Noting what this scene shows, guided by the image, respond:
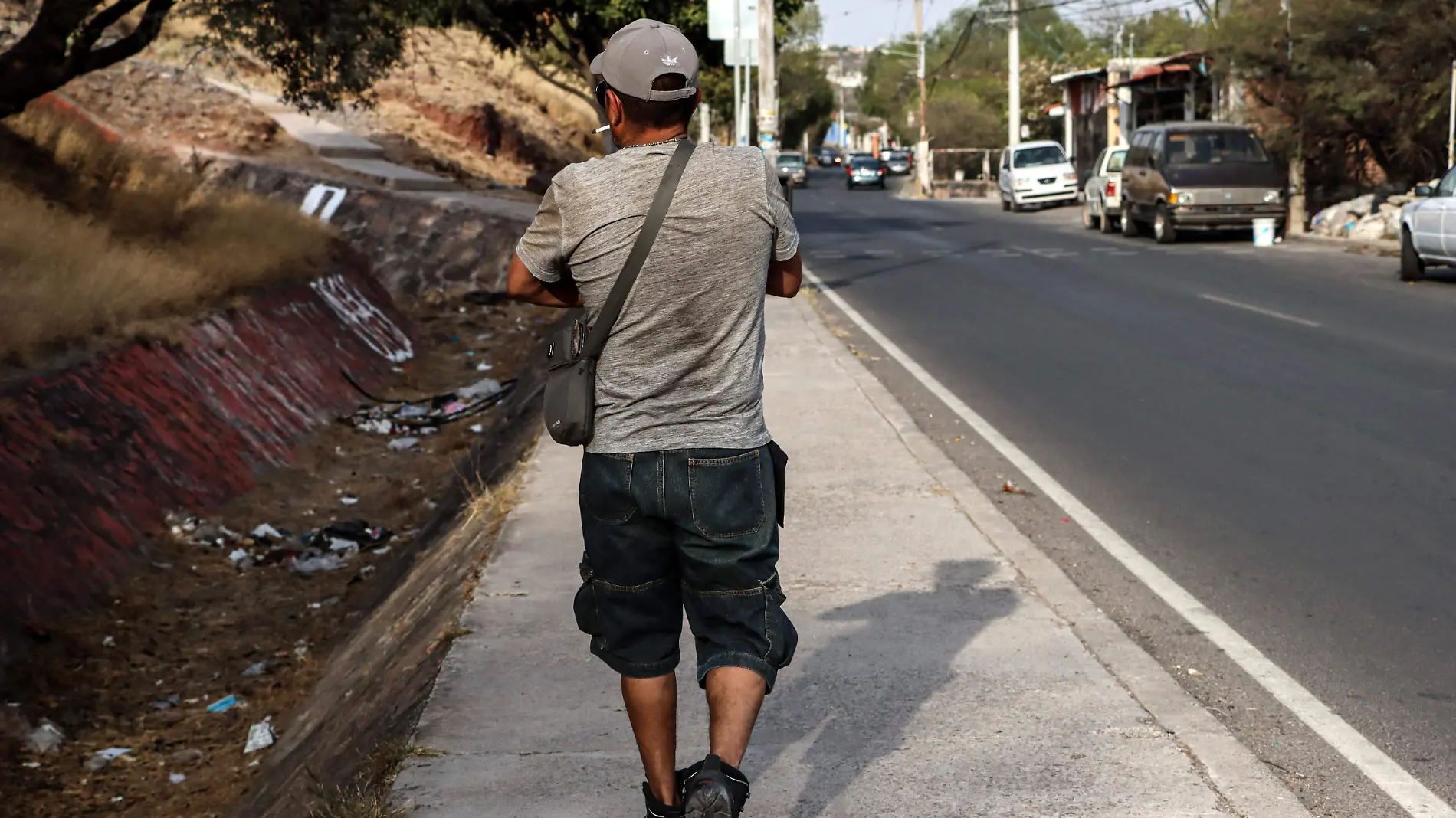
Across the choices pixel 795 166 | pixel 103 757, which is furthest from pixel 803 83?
pixel 103 757

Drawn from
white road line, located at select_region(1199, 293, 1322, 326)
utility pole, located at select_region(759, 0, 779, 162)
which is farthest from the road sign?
white road line, located at select_region(1199, 293, 1322, 326)

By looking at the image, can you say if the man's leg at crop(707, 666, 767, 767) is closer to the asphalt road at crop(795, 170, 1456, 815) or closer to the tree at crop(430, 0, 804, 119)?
the asphalt road at crop(795, 170, 1456, 815)

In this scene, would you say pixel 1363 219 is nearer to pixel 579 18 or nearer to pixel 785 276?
pixel 579 18

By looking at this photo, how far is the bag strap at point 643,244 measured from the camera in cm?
335

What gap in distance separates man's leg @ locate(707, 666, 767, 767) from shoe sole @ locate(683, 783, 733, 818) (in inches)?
5.4

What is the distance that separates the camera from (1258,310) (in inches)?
637

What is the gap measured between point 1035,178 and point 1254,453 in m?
35.9

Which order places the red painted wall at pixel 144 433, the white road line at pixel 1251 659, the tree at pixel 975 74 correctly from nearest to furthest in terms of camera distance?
the white road line at pixel 1251 659 → the red painted wall at pixel 144 433 → the tree at pixel 975 74

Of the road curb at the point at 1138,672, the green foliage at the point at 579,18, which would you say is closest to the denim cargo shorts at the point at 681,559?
the road curb at the point at 1138,672

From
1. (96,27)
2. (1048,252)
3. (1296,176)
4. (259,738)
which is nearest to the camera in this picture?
(259,738)

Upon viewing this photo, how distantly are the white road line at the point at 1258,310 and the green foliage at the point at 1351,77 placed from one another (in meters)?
11.0

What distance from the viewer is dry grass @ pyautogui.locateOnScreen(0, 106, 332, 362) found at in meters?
10.5

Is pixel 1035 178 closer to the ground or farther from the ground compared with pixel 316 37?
closer to the ground

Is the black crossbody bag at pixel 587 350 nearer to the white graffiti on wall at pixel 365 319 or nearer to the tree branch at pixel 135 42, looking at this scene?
the tree branch at pixel 135 42
